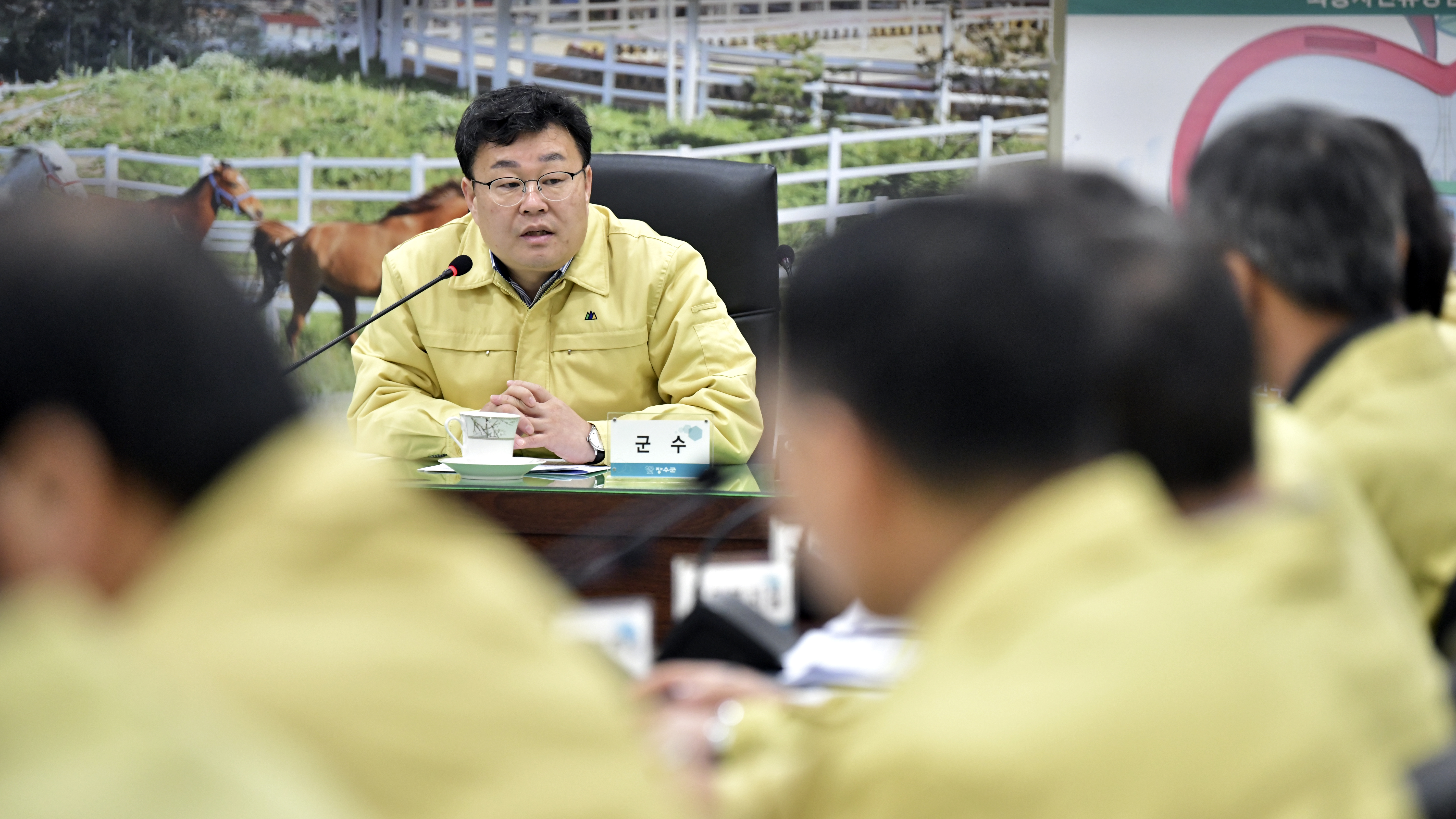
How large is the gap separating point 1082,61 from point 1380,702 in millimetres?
3476

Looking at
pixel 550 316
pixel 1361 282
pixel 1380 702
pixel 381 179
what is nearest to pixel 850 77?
pixel 381 179

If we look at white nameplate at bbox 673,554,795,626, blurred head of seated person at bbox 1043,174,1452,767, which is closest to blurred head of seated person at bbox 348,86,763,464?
white nameplate at bbox 673,554,795,626

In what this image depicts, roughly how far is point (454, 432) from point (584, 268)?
54cm

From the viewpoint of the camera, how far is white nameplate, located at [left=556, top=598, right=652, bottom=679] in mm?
1077

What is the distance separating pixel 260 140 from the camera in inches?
183

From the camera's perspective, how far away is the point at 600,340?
112 inches

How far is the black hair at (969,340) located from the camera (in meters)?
0.68

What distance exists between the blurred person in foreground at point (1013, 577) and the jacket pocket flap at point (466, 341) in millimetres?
2092

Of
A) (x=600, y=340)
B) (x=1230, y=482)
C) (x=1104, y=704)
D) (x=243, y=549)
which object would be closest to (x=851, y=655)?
(x=1230, y=482)

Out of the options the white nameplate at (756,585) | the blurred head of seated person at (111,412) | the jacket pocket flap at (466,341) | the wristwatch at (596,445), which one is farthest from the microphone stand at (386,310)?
the blurred head of seated person at (111,412)

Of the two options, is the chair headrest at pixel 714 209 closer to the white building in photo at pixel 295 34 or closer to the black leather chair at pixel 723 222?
the black leather chair at pixel 723 222

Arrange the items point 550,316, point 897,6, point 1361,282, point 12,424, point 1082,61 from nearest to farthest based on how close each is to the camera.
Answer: point 12,424, point 1361,282, point 550,316, point 1082,61, point 897,6

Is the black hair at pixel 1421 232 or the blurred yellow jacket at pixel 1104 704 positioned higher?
the black hair at pixel 1421 232

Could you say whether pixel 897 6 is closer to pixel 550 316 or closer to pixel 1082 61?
pixel 1082 61
